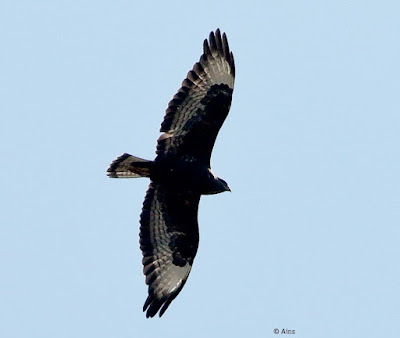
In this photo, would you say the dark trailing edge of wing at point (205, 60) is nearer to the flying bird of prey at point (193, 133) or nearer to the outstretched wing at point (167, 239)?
the flying bird of prey at point (193, 133)

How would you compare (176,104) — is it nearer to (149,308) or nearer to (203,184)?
(203,184)

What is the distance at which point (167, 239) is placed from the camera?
20391 millimetres

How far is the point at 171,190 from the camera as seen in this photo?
2008 centimetres

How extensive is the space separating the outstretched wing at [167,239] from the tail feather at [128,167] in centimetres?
44

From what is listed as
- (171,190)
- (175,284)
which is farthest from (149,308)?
(171,190)

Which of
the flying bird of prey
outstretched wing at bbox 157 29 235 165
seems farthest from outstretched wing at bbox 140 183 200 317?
outstretched wing at bbox 157 29 235 165

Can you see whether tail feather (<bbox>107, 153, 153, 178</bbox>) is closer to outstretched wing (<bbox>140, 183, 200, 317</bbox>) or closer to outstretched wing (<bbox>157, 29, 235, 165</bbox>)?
outstretched wing (<bbox>157, 29, 235, 165</bbox>)

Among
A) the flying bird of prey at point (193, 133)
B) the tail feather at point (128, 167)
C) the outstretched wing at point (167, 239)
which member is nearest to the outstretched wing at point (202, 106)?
the flying bird of prey at point (193, 133)

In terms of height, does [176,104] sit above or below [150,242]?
above

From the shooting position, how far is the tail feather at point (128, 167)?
1969 cm

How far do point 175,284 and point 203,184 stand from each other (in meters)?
1.71

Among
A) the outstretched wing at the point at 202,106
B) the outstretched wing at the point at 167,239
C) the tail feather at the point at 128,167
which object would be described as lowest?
the outstretched wing at the point at 167,239

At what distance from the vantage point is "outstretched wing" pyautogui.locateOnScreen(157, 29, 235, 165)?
19688mm

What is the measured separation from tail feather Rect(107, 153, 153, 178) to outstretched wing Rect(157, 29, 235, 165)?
0.33 metres
